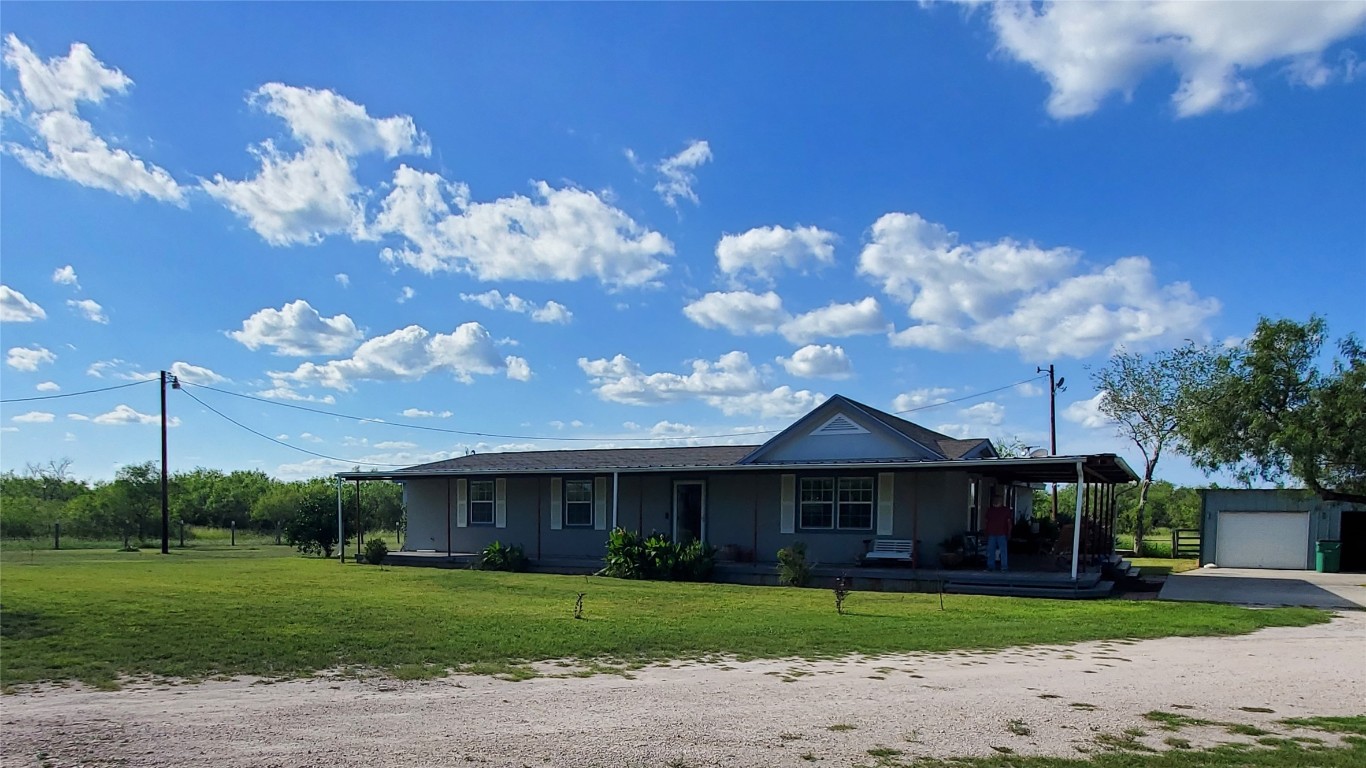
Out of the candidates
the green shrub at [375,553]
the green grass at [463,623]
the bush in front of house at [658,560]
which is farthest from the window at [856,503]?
the green shrub at [375,553]

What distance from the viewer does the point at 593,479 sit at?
75.1ft

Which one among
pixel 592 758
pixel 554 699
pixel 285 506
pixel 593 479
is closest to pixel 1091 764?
pixel 592 758

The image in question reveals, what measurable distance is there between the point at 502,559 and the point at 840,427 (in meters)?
8.48

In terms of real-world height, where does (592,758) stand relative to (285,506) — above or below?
above

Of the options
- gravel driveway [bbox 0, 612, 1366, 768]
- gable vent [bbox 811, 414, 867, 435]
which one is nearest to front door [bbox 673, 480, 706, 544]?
gable vent [bbox 811, 414, 867, 435]

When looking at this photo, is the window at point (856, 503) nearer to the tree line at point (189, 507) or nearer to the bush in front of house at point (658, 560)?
the bush in front of house at point (658, 560)

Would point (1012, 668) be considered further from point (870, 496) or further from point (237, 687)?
point (870, 496)

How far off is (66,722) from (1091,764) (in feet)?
21.0

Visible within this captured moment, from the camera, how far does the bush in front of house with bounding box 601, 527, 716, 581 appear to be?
18.8m

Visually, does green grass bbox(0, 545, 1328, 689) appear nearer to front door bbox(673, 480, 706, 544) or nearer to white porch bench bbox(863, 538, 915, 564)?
white porch bench bbox(863, 538, 915, 564)

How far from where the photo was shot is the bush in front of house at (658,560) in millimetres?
18844

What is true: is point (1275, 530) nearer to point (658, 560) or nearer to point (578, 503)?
point (658, 560)

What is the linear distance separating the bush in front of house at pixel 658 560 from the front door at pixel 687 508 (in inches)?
89.2

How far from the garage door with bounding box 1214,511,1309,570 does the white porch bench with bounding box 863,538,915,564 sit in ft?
43.7
